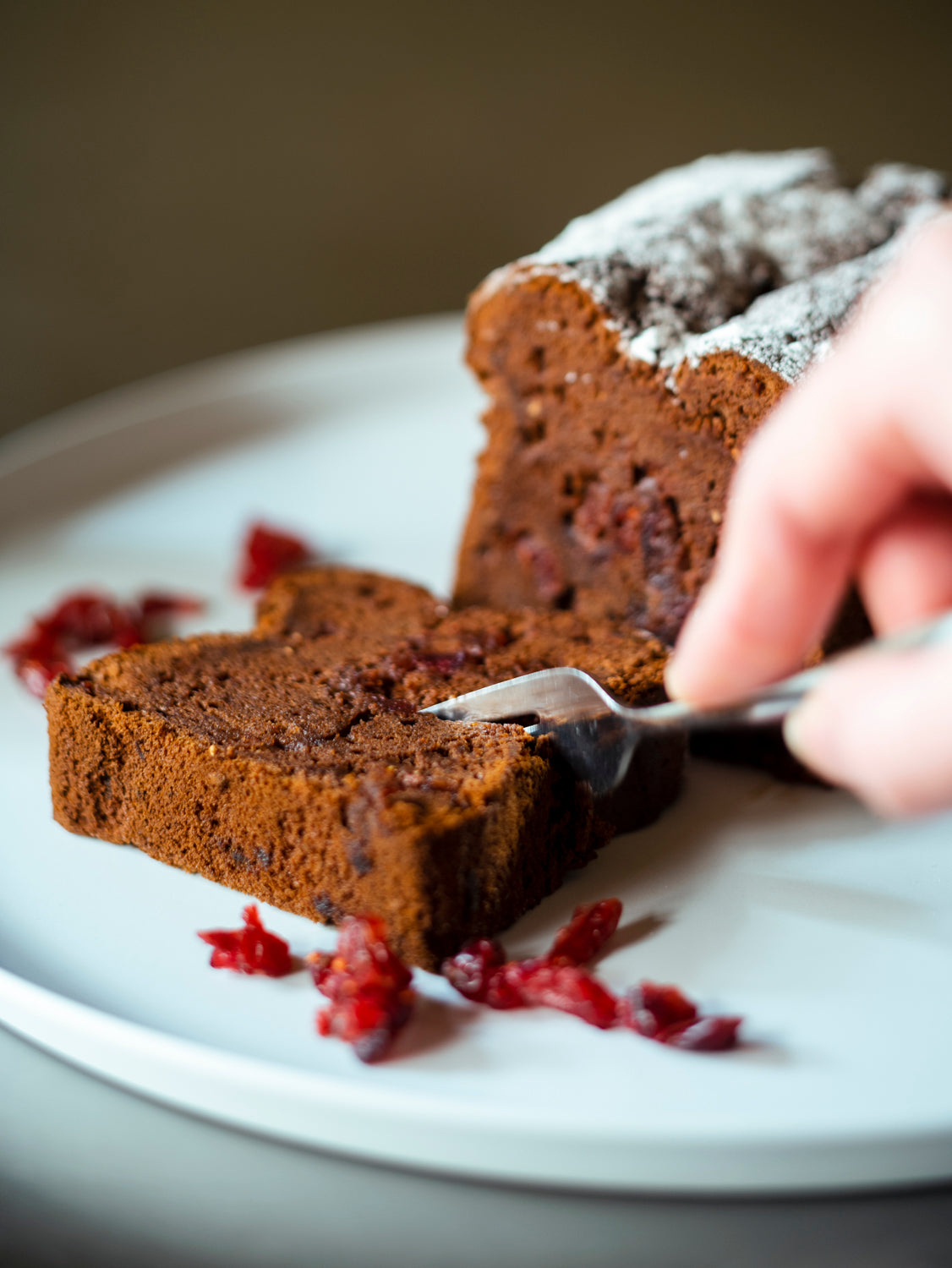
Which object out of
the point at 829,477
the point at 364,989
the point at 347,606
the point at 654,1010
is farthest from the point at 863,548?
the point at 347,606

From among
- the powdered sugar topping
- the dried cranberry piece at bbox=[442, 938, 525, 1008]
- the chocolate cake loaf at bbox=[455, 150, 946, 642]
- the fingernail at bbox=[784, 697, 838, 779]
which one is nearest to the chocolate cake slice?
the chocolate cake loaf at bbox=[455, 150, 946, 642]

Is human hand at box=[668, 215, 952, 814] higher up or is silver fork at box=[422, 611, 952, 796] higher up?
human hand at box=[668, 215, 952, 814]

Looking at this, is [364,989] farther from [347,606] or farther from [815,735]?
[347,606]

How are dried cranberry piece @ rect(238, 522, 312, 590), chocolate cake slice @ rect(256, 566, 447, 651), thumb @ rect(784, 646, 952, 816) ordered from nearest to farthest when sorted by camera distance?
thumb @ rect(784, 646, 952, 816)
chocolate cake slice @ rect(256, 566, 447, 651)
dried cranberry piece @ rect(238, 522, 312, 590)

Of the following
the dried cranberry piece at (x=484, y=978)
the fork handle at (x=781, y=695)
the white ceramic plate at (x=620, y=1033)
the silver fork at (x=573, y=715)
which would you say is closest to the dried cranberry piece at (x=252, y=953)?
the white ceramic plate at (x=620, y=1033)

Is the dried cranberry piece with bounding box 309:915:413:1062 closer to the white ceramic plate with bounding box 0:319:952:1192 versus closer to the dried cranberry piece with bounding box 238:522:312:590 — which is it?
the white ceramic plate with bounding box 0:319:952:1192

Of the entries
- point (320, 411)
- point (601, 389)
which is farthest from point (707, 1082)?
point (320, 411)

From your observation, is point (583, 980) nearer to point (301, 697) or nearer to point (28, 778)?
point (301, 697)

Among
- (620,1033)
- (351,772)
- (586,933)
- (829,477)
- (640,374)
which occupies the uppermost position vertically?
(640,374)
